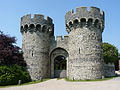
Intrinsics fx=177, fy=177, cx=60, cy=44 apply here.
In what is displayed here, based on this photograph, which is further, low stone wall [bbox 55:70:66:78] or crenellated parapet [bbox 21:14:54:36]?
low stone wall [bbox 55:70:66:78]

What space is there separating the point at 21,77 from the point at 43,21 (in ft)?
33.3

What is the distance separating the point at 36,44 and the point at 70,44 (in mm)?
5830

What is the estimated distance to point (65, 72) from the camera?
3192cm

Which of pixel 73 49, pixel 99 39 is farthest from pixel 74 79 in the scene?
pixel 99 39

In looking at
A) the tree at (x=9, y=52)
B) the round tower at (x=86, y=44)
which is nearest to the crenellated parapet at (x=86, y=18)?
the round tower at (x=86, y=44)

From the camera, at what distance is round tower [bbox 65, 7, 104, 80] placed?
26.4m

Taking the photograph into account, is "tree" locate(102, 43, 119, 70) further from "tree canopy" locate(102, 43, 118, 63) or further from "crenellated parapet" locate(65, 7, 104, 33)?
"crenellated parapet" locate(65, 7, 104, 33)

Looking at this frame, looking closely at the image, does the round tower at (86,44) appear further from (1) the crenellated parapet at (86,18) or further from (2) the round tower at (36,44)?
(2) the round tower at (36,44)

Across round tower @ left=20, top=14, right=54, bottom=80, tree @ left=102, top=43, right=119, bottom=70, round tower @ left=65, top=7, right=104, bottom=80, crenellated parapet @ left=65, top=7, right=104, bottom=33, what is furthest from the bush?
tree @ left=102, top=43, right=119, bottom=70

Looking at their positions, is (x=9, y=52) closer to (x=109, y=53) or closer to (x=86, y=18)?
(x=86, y=18)

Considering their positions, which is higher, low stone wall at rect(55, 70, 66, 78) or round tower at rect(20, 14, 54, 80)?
round tower at rect(20, 14, 54, 80)

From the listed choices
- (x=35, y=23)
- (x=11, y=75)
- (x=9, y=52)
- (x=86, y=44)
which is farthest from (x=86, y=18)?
(x=11, y=75)

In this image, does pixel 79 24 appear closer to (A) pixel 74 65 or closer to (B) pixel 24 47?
(A) pixel 74 65

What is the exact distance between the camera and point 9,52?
88.6ft
